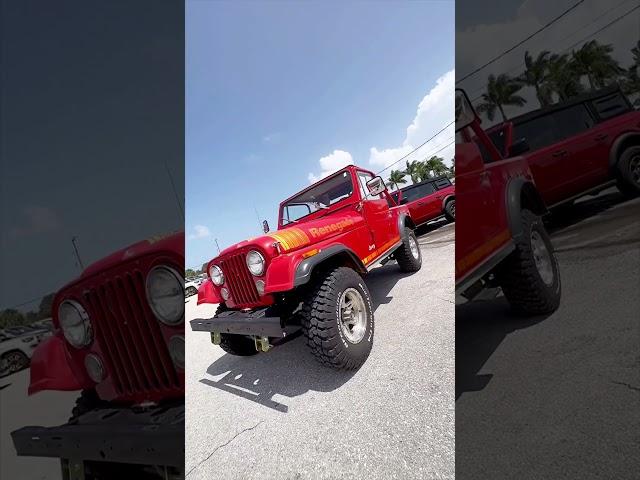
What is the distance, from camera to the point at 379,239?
3.84 m

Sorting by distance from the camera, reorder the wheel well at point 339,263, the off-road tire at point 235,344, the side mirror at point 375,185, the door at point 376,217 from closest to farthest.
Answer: the wheel well at point 339,263
the off-road tire at point 235,344
the side mirror at point 375,185
the door at point 376,217

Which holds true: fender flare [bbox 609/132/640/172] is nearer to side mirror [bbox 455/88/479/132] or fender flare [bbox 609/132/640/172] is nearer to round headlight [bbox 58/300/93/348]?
side mirror [bbox 455/88/479/132]

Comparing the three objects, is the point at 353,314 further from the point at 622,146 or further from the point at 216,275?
the point at 622,146

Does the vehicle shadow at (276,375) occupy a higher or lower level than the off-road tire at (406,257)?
lower

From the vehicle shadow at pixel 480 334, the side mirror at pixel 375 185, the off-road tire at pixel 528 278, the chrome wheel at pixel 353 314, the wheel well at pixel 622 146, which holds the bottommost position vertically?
the chrome wheel at pixel 353 314

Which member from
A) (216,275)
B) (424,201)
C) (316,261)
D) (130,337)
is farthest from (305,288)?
(424,201)

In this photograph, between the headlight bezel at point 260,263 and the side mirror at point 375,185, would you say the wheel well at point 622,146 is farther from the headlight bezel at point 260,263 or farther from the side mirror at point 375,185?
the side mirror at point 375,185

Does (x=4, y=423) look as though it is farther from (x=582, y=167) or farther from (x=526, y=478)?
(x=582, y=167)

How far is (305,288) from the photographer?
8.82ft

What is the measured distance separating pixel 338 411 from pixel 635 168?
1.85m

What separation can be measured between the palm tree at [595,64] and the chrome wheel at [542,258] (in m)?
0.27

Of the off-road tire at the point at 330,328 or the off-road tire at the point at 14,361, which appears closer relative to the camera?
the off-road tire at the point at 14,361

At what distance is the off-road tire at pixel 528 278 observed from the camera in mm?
539

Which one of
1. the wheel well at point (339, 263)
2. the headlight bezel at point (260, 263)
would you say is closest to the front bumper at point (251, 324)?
the headlight bezel at point (260, 263)
